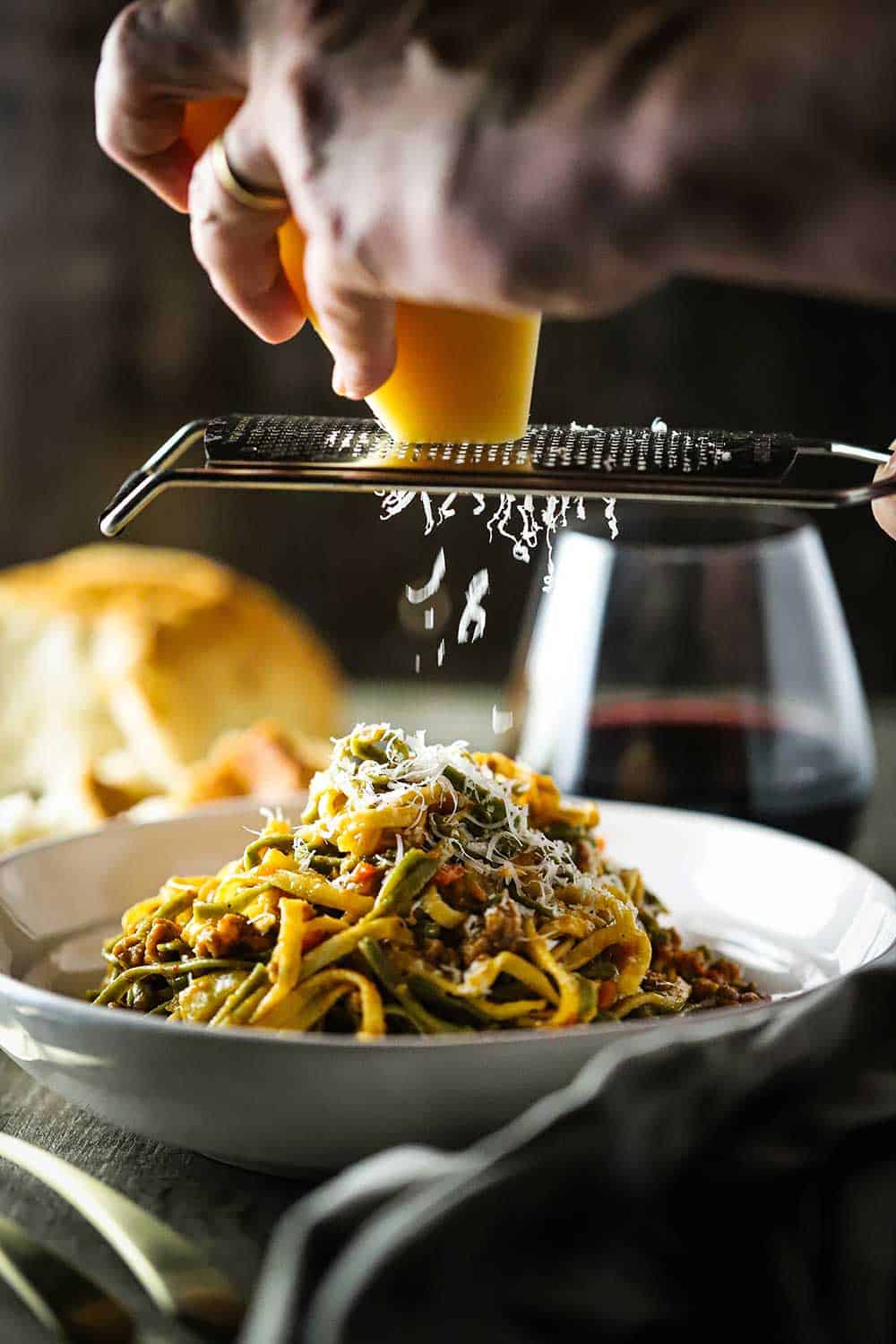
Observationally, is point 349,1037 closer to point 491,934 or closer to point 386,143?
point 491,934

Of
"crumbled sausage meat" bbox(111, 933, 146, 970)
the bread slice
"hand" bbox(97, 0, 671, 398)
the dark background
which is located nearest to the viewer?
"hand" bbox(97, 0, 671, 398)

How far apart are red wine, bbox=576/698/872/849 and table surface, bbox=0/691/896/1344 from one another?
657 mm

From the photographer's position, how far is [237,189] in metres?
0.85

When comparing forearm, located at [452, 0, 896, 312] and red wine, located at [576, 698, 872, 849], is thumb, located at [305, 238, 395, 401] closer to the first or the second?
forearm, located at [452, 0, 896, 312]

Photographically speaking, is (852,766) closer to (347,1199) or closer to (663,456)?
(663,456)

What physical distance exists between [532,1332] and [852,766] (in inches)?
39.7

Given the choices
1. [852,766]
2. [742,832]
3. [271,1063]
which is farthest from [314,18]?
[852,766]

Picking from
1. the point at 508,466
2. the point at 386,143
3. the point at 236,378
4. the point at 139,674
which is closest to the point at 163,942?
the point at 508,466

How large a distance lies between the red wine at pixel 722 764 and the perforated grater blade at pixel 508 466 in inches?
18.2

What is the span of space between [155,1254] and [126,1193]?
0.13 meters

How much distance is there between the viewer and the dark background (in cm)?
318

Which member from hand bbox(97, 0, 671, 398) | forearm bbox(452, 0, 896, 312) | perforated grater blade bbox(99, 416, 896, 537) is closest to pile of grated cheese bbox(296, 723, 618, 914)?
perforated grater blade bbox(99, 416, 896, 537)

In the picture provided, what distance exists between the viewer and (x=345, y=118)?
0.74 metres

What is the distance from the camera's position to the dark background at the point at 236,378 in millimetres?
3178
